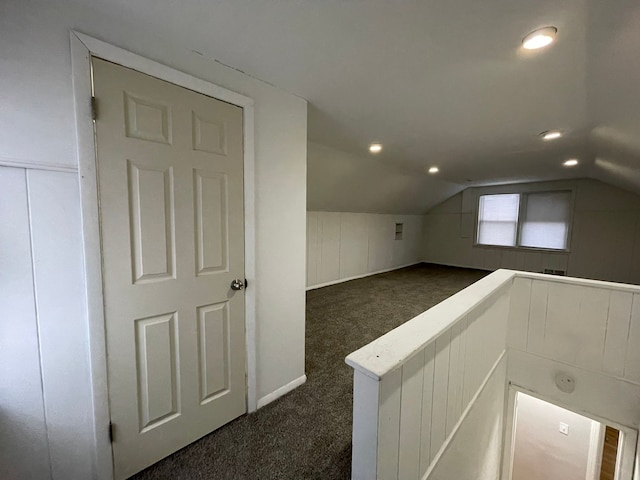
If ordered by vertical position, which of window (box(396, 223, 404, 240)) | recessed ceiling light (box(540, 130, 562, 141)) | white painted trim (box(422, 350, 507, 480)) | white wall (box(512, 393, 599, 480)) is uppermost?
recessed ceiling light (box(540, 130, 562, 141))

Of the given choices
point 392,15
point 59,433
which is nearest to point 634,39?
point 392,15

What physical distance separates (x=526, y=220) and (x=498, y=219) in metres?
0.56

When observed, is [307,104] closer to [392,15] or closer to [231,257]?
[392,15]

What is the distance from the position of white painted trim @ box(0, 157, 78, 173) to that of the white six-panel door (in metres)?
0.10

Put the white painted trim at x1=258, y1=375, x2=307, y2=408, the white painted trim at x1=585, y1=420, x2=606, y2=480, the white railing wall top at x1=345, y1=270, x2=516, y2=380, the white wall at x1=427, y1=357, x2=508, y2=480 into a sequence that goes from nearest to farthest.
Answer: the white railing wall top at x1=345, y1=270, x2=516, y2=380
the white wall at x1=427, y1=357, x2=508, y2=480
the white painted trim at x1=258, y1=375, x2=307, y2=408
the white painted trim at x1=585, y1=420, x2=606, y2=480

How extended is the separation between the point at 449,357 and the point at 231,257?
4.44 feet

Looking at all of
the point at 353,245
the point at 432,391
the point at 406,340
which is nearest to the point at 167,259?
the point at 406,340

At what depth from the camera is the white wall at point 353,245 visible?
4.91 m

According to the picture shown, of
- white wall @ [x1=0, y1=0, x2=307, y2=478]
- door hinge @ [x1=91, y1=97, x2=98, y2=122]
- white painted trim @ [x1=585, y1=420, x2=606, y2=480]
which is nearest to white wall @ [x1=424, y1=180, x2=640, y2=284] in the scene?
white painted trim @ [x1=585, y1=420, x2=606, y2=480]

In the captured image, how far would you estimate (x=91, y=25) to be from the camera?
110cm

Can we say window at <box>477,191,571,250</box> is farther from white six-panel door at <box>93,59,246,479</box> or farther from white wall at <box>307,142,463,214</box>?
white six-panel door at <box>93,59,246,479</box>

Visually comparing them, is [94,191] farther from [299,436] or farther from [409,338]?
[299,436]

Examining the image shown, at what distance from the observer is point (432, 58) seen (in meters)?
1.42

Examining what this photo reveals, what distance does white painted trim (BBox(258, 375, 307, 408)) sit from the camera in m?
1.83
